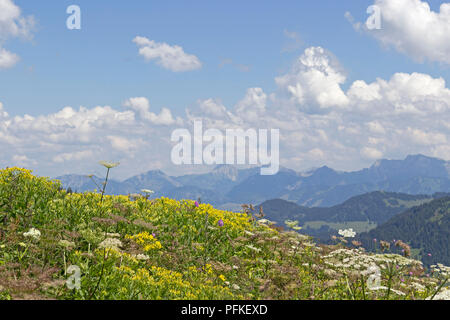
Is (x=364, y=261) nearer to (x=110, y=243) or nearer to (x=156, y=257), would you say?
(x=156, y=257)

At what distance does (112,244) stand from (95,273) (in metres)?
0.66

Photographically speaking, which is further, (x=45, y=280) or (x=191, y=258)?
(x=191, y=258)

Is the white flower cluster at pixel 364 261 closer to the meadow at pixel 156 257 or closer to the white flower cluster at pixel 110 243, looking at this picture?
the meadow at pixel 156 257

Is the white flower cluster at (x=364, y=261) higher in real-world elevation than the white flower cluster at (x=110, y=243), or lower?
lower

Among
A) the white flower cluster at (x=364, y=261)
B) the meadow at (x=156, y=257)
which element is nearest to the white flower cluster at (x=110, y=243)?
the meadow at (x=156, y=257)

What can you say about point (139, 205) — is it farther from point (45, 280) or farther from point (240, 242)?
point (45, 280)

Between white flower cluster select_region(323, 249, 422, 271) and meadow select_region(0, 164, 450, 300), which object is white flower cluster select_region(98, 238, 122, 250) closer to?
meadow select_region(0, 164, 450, 300)

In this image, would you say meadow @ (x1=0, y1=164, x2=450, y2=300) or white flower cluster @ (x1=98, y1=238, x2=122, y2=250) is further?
white flower cluster @ (x1=98, y1=238, x2=122, y2=250)

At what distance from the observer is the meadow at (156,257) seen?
7.10m

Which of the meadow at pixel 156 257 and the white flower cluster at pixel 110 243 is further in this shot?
the white flower cluster at pixel 110 243

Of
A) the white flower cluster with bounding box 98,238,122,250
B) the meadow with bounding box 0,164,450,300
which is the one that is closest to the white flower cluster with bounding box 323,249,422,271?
the meadow with bounding box 0,164,450,300

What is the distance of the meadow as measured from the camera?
7.10m
